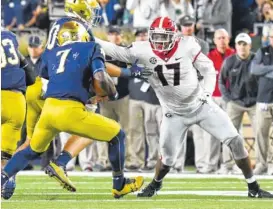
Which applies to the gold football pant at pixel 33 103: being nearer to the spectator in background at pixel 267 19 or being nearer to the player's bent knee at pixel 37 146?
the player's bent knee at pixel 37 146

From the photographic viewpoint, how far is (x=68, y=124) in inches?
331

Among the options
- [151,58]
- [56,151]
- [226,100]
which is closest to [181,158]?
[226,100]

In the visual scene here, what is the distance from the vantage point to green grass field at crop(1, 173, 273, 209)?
8430 millimetres

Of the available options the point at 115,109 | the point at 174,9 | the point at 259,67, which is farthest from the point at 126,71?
the point at 174,9

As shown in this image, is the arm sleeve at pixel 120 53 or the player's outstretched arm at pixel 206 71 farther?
the player's outstretched arm at pixel 206 71

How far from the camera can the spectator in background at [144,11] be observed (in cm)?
1434

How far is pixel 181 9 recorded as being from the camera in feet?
47.0

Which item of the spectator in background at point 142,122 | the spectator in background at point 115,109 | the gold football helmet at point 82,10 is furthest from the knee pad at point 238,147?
the spectator in background at point 115,109

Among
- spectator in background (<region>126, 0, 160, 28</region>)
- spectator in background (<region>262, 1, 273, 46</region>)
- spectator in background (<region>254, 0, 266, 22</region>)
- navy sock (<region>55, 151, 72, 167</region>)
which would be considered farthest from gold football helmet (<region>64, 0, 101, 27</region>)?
spectator in background (<region>254, 0, 266, 22</region>)

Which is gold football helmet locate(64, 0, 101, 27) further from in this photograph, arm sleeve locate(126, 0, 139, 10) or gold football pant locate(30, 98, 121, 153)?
arm sleeve locate(126, 0, 139, 10)

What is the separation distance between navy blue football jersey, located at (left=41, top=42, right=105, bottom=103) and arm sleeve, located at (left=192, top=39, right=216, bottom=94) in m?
1.14

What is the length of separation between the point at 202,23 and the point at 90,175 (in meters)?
3.18

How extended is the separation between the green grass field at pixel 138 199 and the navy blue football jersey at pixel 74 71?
0.91 metres

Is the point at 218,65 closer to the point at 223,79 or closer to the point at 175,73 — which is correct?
the point at 223,79
